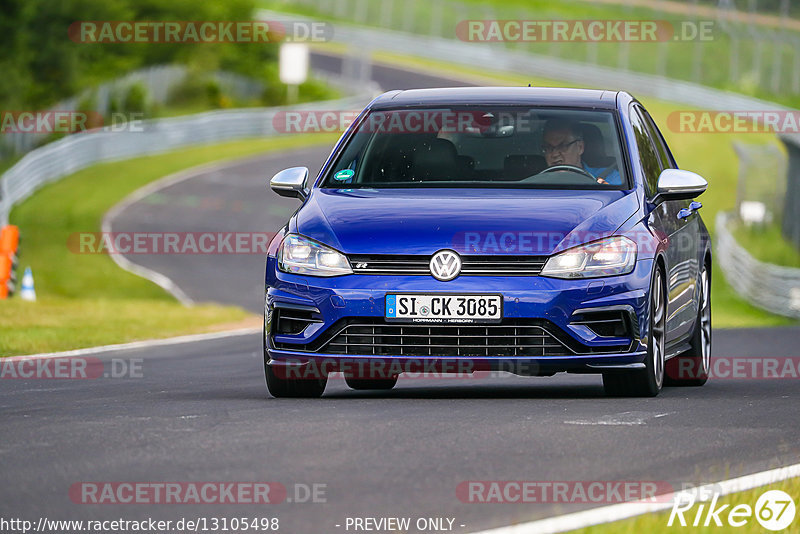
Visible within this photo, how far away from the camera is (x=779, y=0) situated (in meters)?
60.4

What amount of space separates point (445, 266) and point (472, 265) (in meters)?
0.15

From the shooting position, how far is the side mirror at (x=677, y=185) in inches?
402

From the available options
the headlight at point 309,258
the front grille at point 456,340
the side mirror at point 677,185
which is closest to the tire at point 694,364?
the side mirror at point 677,185

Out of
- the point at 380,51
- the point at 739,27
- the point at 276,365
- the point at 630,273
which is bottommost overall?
the point at 380,51

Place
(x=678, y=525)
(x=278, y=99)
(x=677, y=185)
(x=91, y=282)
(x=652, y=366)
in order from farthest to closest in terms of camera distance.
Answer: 1. (x=278, y=99)
2. (x=91, y=282)
3. (x=677, y=185)
4. (x=652, y=366)
5. (x=678, y=525)

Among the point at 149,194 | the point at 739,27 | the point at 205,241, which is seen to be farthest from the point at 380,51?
the point at 205,241

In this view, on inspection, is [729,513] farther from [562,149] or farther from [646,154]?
[646,154]

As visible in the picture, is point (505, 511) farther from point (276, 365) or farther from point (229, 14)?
point (229, 14)

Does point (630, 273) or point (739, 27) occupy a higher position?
point (630, 273)

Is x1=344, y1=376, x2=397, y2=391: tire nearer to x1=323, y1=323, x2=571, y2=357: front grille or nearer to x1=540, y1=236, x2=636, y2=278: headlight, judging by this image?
x1=323, y1=323, x2=571, y2=357: front grille

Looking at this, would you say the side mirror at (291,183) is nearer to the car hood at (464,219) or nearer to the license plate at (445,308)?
the car hood at (464,219)

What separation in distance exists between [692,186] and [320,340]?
2.47 m

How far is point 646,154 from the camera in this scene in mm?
11016

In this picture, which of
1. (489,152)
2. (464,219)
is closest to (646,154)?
(489,152)
